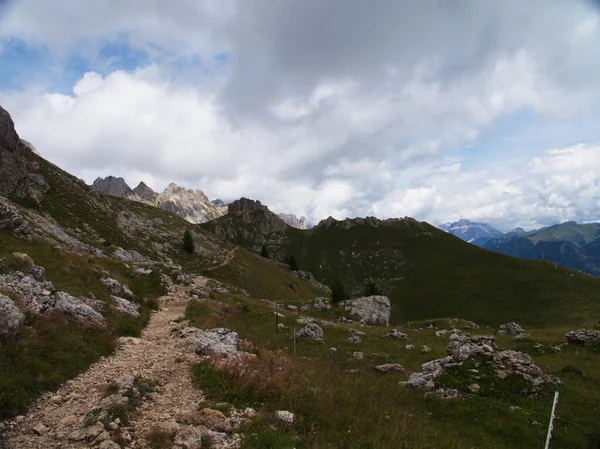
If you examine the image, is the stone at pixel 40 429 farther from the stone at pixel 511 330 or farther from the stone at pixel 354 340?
the stone at pixel 511 330

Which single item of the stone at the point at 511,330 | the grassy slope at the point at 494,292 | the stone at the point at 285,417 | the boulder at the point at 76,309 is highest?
the grassy slope at the point at 494,292

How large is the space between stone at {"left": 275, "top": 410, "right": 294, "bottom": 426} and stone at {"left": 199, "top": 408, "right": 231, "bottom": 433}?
175 centimetres

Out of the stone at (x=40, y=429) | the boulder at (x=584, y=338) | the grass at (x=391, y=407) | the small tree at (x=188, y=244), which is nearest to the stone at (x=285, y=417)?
the grass at (x=391, y=407)

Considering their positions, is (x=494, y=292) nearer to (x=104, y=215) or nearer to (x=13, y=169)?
(x=104, y=215)

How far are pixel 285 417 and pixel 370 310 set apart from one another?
173 feet

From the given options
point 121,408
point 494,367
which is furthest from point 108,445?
point 494,367

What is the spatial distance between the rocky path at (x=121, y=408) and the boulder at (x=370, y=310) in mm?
46398

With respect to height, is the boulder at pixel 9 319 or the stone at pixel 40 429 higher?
the boulder at pixel 9 319

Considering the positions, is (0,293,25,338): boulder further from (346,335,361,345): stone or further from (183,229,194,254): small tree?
(183,229,194,254): small tree

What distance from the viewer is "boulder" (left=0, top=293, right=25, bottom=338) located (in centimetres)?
1271

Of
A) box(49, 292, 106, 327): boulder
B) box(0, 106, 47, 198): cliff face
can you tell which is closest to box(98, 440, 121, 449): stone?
box(49, 292, 106, 327): boulder

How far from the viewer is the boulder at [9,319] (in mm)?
12712

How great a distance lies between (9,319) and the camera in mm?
A: 13039

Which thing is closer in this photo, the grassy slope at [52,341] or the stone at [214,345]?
the grassy slope at [52,341]
